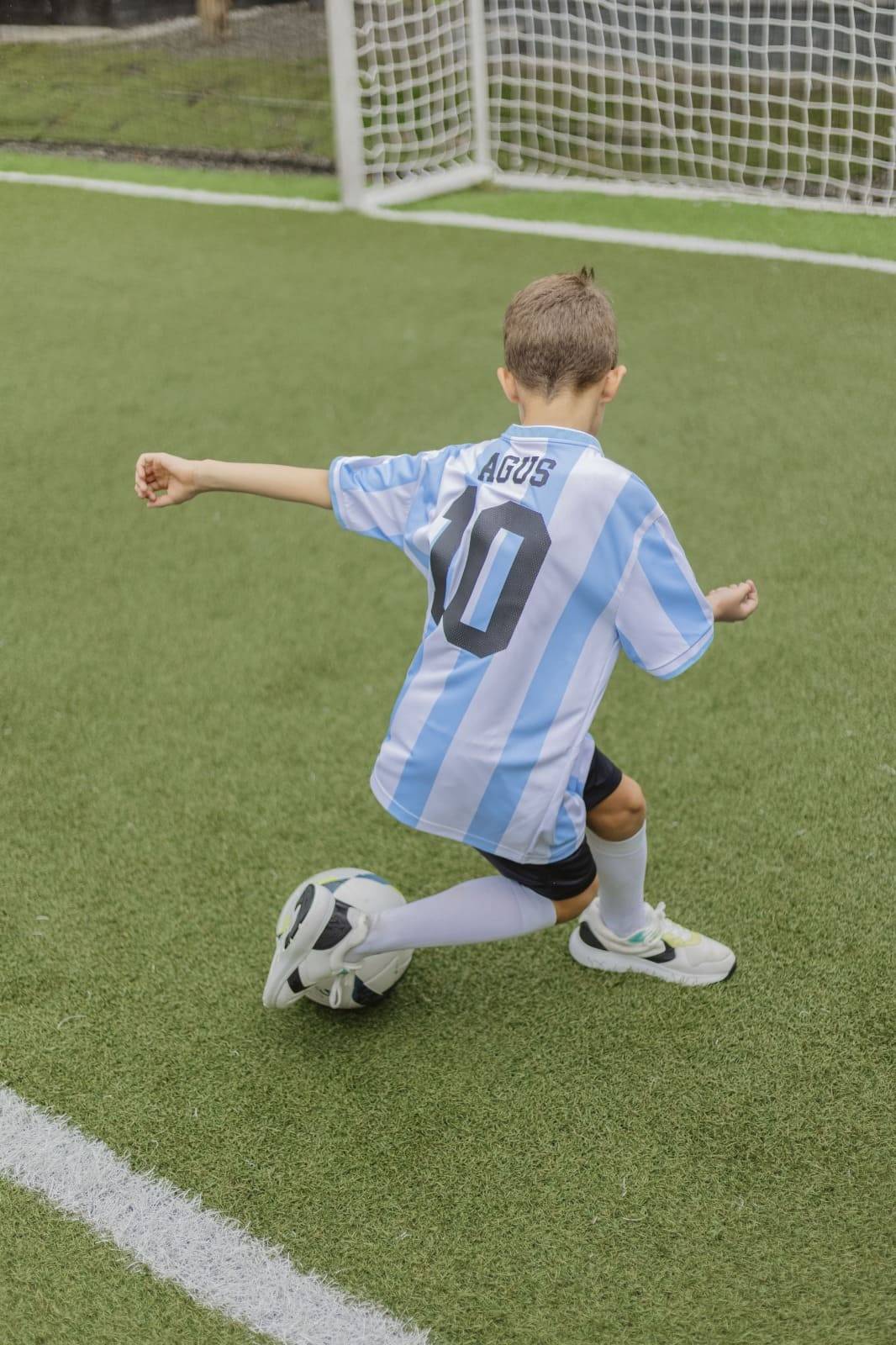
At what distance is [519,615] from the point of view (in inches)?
75.2

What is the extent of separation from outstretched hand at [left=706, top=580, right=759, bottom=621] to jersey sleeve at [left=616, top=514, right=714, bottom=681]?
59mm

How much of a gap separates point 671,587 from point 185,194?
772 cm

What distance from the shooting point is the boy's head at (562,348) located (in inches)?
75.7

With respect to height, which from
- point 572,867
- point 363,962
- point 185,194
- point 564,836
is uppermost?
point 564,836

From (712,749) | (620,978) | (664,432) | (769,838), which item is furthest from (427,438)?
(620,978)

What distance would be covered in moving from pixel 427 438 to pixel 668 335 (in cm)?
156

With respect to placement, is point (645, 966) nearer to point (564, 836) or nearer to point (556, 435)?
point (564, 836)

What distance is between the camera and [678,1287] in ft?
6.13

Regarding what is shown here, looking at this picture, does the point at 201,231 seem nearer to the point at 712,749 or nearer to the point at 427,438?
the point at 427,438

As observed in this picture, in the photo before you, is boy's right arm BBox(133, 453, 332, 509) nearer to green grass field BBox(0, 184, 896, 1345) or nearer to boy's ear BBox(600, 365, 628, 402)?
boy's ear BBox(600, 365, 628, 402)

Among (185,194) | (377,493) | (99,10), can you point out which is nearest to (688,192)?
(185,194)

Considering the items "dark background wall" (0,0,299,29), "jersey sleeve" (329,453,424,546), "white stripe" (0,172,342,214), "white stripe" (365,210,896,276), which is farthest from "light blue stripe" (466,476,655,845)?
"white stripe" (0,172,342,214)

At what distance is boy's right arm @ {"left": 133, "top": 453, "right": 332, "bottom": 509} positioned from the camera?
6.88 ft

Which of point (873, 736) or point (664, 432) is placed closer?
point (873, 736)
